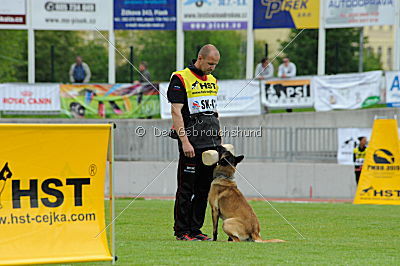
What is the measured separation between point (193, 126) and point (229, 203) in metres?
0.95

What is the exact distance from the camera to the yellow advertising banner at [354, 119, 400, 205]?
16.4 m

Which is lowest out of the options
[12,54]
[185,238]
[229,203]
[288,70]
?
[185,238]

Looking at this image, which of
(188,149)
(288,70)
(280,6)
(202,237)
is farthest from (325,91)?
(188,149)

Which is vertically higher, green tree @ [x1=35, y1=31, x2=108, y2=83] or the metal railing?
green tree @ [x1=35, y1=31, x2=108, y2=83]

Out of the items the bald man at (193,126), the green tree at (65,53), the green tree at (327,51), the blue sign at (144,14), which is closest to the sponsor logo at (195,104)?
the bald man at (193,126)

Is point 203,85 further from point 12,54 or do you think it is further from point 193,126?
point 12,54

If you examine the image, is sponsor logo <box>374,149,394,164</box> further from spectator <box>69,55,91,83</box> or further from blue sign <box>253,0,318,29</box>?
spectator <box>69,55,91,83</box>

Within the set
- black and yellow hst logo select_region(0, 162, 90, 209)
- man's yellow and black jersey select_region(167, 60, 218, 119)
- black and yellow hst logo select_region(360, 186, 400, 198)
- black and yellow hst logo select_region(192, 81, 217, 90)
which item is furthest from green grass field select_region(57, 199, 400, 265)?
black and yellow hst logo select_region(360, 186, 400, 198)

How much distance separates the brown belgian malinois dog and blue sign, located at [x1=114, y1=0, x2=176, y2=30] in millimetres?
17757

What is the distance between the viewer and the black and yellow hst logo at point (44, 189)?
20.9 feet

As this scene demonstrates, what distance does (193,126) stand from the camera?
8977mm

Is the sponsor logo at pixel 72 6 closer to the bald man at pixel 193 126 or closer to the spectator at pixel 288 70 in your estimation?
the spectator at pixel 288 70

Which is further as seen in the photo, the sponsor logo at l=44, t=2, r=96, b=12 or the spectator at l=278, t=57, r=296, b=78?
the sponsor logo at l=44, t=2, r=96, b=12

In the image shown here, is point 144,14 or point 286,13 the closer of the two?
point 286,13
